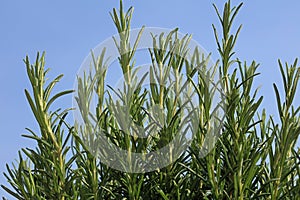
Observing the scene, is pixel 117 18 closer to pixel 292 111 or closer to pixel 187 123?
pixel 187 123

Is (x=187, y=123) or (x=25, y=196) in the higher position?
(x=187, y=123)

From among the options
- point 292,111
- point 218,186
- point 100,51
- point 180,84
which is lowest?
point 218,186

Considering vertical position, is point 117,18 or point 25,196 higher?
point 117,18

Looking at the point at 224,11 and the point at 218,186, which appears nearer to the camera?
the point at 218,186

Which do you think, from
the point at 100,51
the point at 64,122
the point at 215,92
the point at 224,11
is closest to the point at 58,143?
the point at 64,122

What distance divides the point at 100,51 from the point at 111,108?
305mm

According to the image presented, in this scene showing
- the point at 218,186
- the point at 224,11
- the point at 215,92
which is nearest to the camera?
the point at 218,186

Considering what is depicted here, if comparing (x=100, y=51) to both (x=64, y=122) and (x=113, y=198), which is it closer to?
(x=64, y=122)

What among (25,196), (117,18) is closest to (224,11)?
(117,18)

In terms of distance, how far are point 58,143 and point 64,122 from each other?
0.31 ft

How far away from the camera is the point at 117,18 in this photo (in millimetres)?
2457

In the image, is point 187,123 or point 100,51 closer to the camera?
point 187,123

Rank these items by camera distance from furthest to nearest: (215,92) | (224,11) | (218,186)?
1. (224,11)
2. (215,92)
3. (218,186)

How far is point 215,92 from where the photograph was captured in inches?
91.7
